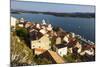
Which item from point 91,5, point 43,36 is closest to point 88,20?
point 91,5

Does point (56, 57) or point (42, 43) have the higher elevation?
point (42, 43)

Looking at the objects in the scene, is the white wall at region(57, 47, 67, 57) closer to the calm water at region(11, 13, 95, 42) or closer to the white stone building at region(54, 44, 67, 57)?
the white stone building at region(54, 44, 67, 57)

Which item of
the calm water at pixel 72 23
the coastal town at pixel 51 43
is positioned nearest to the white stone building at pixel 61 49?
the coastal town at pixel 51 43

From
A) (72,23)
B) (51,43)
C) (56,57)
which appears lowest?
(56,57)

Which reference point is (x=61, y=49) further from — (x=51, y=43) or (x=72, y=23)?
(x=72, y=23)

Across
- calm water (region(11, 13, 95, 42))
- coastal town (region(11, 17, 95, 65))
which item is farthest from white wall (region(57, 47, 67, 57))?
calm water (region(11, 13, 95, 42))

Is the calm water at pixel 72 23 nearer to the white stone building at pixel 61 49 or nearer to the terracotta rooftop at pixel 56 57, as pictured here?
the white stone building at pixel 61 49

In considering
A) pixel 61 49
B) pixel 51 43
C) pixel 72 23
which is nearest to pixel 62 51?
pixel 61 49
